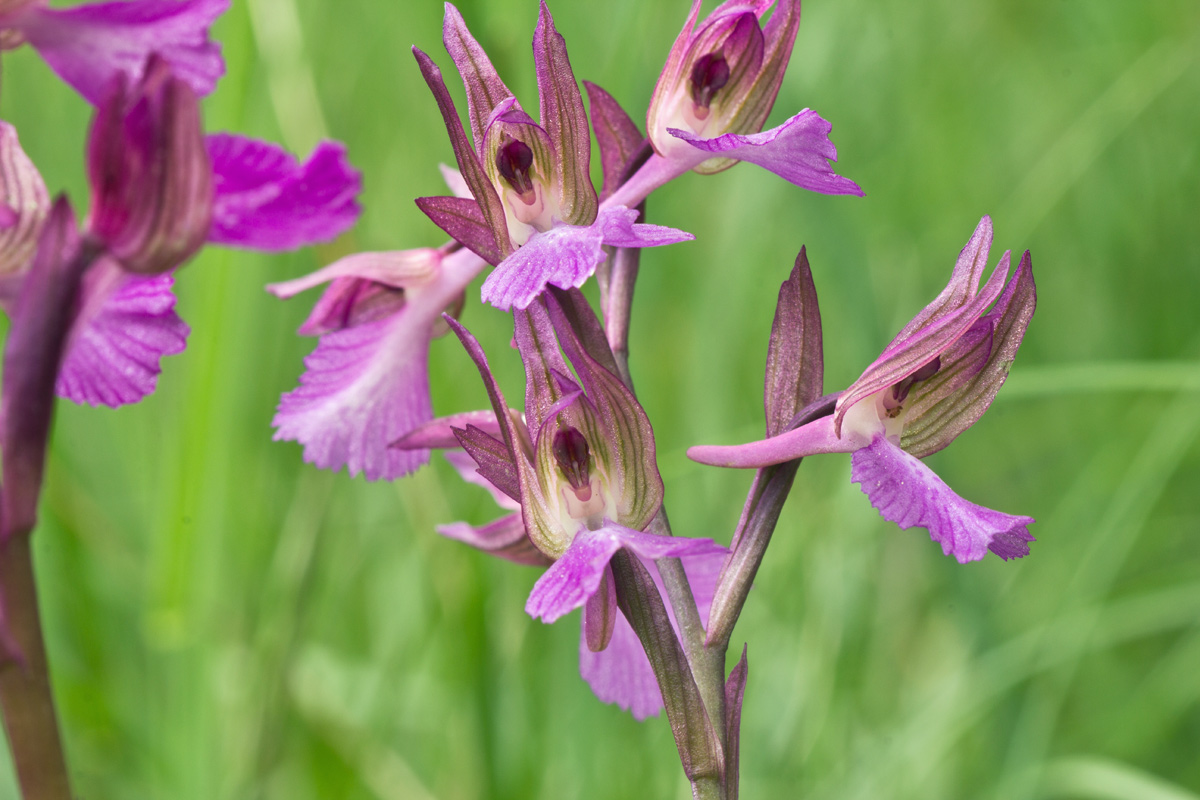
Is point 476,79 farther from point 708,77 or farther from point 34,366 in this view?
point 34,366

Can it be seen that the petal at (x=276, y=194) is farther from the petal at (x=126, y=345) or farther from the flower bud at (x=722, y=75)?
the flower bud at (x=722, y=75)

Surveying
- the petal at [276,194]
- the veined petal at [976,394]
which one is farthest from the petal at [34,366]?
the veined petal at [976,394]

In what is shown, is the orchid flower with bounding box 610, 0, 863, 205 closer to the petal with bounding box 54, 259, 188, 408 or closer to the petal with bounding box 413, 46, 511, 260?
the petal with bounding box 413, 46, 511, 260

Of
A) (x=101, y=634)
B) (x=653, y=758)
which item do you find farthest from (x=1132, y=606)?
(x=101, y=634)

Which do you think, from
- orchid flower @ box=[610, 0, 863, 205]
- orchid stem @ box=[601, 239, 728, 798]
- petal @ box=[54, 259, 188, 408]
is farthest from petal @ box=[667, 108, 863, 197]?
petal @ box=[54, 259, 188, 408]

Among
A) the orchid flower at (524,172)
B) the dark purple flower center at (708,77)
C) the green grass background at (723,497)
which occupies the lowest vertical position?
the green grass background at (723,497)

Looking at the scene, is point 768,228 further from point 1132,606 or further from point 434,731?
point 434,731

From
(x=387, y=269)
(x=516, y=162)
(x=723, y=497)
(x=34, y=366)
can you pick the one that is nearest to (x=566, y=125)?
(x=516, y=162)
